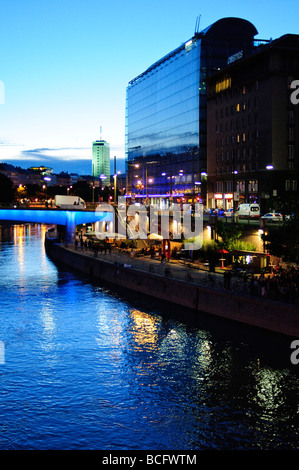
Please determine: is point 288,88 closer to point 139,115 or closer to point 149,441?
point 139,115

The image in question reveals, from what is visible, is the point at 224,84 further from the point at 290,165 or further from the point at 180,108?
the point at 290,165

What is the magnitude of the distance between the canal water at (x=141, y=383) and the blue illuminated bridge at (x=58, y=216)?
4478 cm

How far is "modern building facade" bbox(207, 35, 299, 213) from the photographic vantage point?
85.6 meters

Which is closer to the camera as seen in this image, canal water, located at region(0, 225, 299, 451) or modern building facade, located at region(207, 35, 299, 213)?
canal water, located at region(0, 225, 299, 451)

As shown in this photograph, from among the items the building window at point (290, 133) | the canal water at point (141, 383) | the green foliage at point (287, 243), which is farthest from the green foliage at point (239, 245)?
the building window at point (290, 133)

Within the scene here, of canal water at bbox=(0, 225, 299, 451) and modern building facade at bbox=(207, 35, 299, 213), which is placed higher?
modern building facade at bbox=(207, 35, 299, 213)

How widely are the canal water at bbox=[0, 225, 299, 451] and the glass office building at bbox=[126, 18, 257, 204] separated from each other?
56954mm

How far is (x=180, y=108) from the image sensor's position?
11281 centimetres

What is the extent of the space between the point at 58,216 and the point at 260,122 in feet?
111

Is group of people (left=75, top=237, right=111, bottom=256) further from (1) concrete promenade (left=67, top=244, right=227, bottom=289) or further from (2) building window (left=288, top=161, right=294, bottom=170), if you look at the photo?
(2) building window (left=288, top=161, right=294, bottom=170)

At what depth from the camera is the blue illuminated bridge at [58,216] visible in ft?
282

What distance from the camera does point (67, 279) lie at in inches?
2302

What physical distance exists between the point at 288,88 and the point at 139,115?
5693 centimetres

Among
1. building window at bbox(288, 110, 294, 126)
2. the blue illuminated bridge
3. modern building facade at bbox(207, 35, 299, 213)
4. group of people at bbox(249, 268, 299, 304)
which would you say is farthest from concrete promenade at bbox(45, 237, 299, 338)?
building window at bbox(288, 110, 294, 126)
